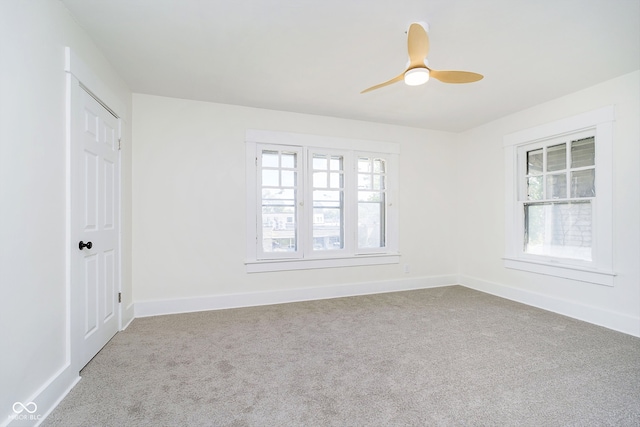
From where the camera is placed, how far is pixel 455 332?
2910 millimetres

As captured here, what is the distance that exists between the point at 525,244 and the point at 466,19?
10.3ft

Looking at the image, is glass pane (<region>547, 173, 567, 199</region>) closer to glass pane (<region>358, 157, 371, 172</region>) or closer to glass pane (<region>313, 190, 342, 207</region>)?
glass pane (<region>358, 157, 371, 172</region>)

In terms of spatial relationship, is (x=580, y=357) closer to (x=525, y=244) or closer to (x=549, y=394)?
(x=549, y=394)

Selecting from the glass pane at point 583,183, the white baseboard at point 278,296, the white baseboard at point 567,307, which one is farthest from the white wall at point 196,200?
the glass pane at point 583,183

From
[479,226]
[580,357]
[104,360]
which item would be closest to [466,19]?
[580,357]

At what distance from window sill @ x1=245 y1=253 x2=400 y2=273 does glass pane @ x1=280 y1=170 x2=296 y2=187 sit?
102 cm

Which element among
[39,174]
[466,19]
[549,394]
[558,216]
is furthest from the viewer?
[558,216]

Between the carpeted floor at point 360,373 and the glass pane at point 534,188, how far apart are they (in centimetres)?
154

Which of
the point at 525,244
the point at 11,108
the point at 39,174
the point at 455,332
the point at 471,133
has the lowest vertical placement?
the point at 455,332

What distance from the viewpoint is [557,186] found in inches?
144

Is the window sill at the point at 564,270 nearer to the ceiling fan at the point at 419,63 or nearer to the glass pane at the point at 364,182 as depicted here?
the glass pane at the point at 364,182

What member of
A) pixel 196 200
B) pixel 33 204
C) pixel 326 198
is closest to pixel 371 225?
pixel 326 198

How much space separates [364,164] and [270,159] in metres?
1.43

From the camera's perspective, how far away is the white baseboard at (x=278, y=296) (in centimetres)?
344
